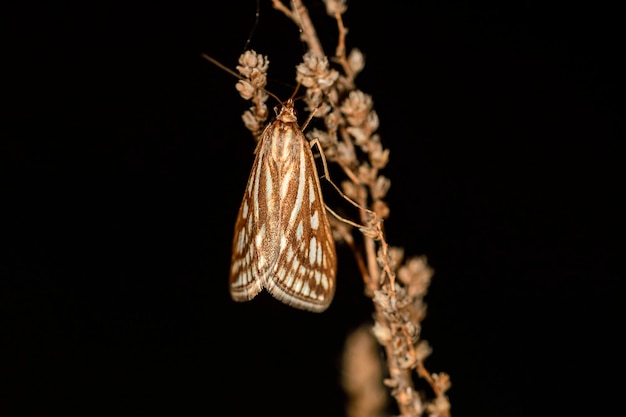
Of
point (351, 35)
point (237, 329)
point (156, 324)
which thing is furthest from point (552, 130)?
point (156, 324)

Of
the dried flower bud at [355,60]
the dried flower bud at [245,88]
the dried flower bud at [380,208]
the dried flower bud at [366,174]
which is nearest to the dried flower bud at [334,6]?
the dried flower bud at [355,60]

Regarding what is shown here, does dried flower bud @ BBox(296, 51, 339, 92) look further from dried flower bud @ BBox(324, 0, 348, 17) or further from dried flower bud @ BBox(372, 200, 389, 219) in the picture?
dried flower bud @ BBox(372, 200, 389, 219)

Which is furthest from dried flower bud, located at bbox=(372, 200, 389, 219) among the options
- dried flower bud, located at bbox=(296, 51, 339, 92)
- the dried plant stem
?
dried flower bud, located at bbox=(296, 51, 339, 92)

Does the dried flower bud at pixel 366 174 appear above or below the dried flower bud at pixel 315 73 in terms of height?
below

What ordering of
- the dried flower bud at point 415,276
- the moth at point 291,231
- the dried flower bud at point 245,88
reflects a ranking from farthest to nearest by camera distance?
the moth at point 291,231
the dried flower bud at point 415,276
the dried flower bud at point 245,88

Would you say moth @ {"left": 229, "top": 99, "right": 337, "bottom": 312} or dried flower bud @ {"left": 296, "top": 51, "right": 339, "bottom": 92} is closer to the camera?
dried flower bud @ {"left": 296, "top": 51, "right": 339, "bottom": 92}

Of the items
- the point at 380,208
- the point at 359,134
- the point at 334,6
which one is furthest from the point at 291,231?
the point at 334,6

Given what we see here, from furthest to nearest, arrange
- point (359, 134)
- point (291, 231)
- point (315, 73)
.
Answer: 1. point (291, 231)
2. point (359, 134)
3. point (315, 73)

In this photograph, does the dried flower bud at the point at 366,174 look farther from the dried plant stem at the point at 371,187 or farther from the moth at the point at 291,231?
the moth at the point at 291,231

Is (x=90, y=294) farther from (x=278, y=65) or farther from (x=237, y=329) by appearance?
(x=278, y=65)

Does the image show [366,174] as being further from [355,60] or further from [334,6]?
[334,6]
